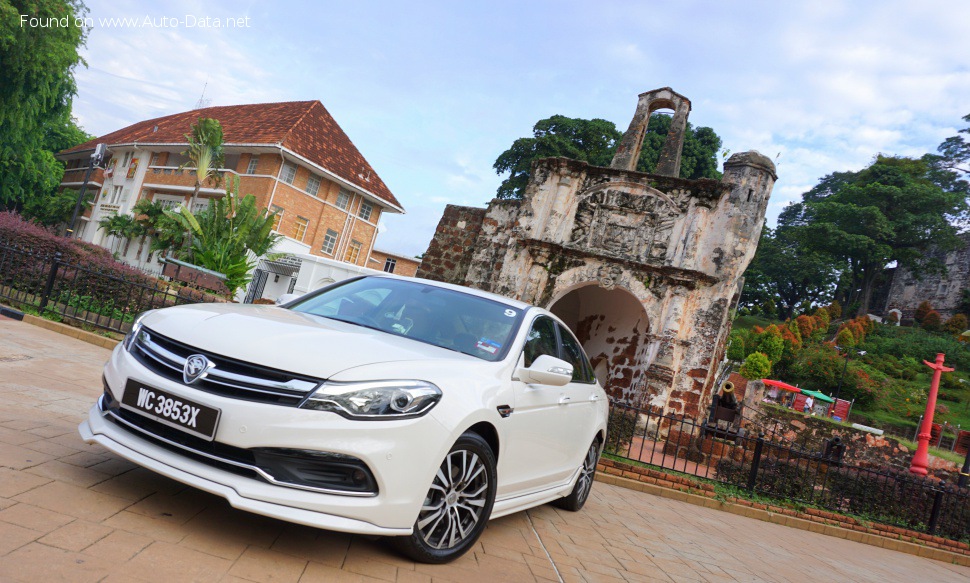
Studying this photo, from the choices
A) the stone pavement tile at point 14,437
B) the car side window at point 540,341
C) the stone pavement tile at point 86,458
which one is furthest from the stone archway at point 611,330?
the stone pavement tile at point 14,437

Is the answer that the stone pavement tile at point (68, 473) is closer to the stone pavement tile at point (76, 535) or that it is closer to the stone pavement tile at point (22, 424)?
the stone pavement tile at point (76, 535)

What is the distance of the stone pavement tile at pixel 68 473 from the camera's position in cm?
336

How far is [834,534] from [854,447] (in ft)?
46.8

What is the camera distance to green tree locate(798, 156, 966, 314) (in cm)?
5238

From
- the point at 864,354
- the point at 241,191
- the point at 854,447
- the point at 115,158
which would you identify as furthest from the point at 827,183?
the point at 115,158

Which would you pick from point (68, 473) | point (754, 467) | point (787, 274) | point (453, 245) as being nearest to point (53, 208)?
point (453, 245)

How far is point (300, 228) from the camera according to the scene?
3319cm

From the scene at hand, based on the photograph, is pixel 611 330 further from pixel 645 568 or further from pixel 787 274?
pixel 787 274

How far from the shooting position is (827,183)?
7312 centimetres

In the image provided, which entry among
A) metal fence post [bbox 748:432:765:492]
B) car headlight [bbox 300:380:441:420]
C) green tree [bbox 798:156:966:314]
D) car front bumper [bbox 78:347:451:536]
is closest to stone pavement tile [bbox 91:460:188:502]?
car front bumper [bbox 78:347:451:536]

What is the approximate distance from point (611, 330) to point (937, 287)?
2327 inches

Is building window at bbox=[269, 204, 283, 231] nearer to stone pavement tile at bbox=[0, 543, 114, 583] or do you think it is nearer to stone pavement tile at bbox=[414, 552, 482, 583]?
stone pavement tile at bbox=[414, 552, 482, 583]

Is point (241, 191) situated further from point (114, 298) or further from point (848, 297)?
point (848, 297)

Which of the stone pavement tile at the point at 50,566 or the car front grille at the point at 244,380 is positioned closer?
the stone pavement tile at the point at 50,566
